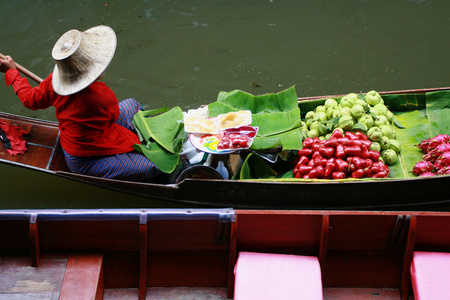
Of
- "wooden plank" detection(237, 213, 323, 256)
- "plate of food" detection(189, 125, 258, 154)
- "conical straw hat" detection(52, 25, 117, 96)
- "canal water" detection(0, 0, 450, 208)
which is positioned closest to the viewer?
"wooden plank" detection(237, 213, 323, 256)

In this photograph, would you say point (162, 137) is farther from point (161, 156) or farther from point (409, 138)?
point (409, 138)

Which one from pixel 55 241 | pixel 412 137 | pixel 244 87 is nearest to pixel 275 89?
pixel 244 87

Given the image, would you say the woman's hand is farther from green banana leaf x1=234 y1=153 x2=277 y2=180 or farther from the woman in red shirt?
green banana leaf x1=234 y1=153 x2=277 y2=180

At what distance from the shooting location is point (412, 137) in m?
4.04

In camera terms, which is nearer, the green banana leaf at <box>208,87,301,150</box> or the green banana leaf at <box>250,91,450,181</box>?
the green banana leaf at <box>208,87,301,150</box>

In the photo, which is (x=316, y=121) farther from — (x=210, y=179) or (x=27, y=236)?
(x=27, y=236)

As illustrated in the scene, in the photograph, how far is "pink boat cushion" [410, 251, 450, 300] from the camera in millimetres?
2537

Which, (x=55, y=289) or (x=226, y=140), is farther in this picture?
(x=226, y=140)

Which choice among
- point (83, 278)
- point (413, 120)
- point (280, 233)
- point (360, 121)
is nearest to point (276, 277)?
point (280, 233)

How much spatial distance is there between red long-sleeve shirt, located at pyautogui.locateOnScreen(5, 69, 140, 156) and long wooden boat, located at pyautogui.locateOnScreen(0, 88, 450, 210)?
28 cm

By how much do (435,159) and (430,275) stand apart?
4.48ft

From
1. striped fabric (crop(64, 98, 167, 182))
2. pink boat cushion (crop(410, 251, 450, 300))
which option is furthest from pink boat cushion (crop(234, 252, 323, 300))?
striped fabric (crop(64, 98, 167, 182))

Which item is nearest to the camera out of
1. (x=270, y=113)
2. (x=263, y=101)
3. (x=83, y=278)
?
(x=83, y=278)

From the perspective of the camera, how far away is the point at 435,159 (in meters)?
3.70
